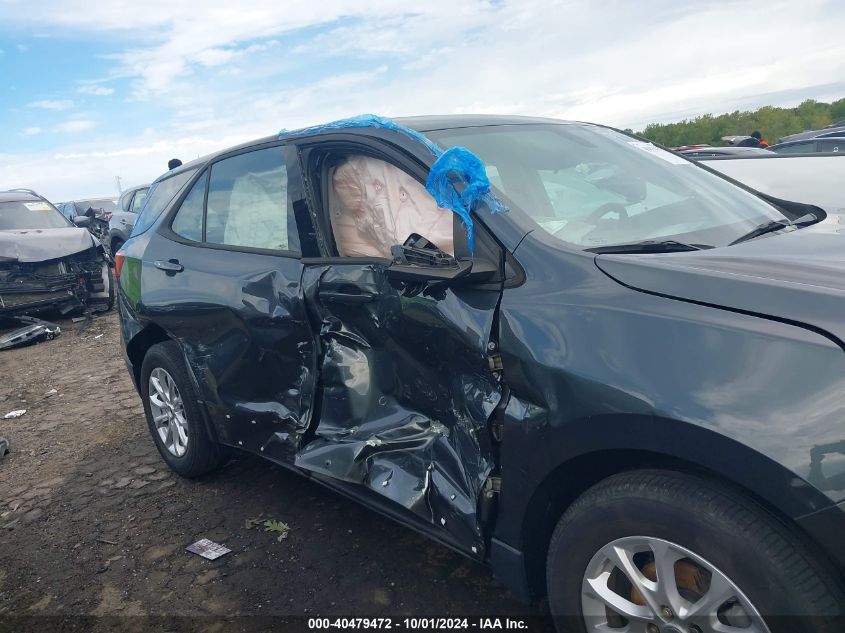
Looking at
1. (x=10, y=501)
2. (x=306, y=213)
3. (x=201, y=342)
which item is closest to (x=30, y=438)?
(x=10, y=501)

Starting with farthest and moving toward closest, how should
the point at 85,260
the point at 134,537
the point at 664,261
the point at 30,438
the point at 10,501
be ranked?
the point at 85,260 → the point at 30,438 → the point at 10,501 → the point at 134,537 → the point at 664,261

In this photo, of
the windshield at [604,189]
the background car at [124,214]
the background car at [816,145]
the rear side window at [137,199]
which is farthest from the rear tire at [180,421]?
the background car at [816,145]

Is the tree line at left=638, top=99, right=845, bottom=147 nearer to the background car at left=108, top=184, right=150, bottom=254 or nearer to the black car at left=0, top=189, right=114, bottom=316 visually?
the background car at left=108, top=184, right=150, bottom=254

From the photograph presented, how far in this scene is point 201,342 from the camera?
3.41 meters

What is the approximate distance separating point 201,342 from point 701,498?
254cm

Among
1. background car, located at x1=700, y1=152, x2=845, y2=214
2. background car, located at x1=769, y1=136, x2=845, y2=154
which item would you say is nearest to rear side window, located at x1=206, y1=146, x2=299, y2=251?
background car, located at x1=700, y1=152, x2=845, y2=214

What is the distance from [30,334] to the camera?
26.2 feet

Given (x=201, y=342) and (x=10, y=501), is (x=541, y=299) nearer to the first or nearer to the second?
(x=201, y=342)

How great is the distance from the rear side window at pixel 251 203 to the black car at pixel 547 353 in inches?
0.6

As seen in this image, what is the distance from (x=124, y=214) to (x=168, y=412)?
1012cm

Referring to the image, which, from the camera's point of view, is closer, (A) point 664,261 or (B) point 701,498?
(B) point 701,498

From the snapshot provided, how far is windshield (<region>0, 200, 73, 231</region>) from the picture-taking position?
9.25 metres

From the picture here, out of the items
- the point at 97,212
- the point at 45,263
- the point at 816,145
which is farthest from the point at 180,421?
the point at 97,212

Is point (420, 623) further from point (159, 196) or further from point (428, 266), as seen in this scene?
point (159, 196)
